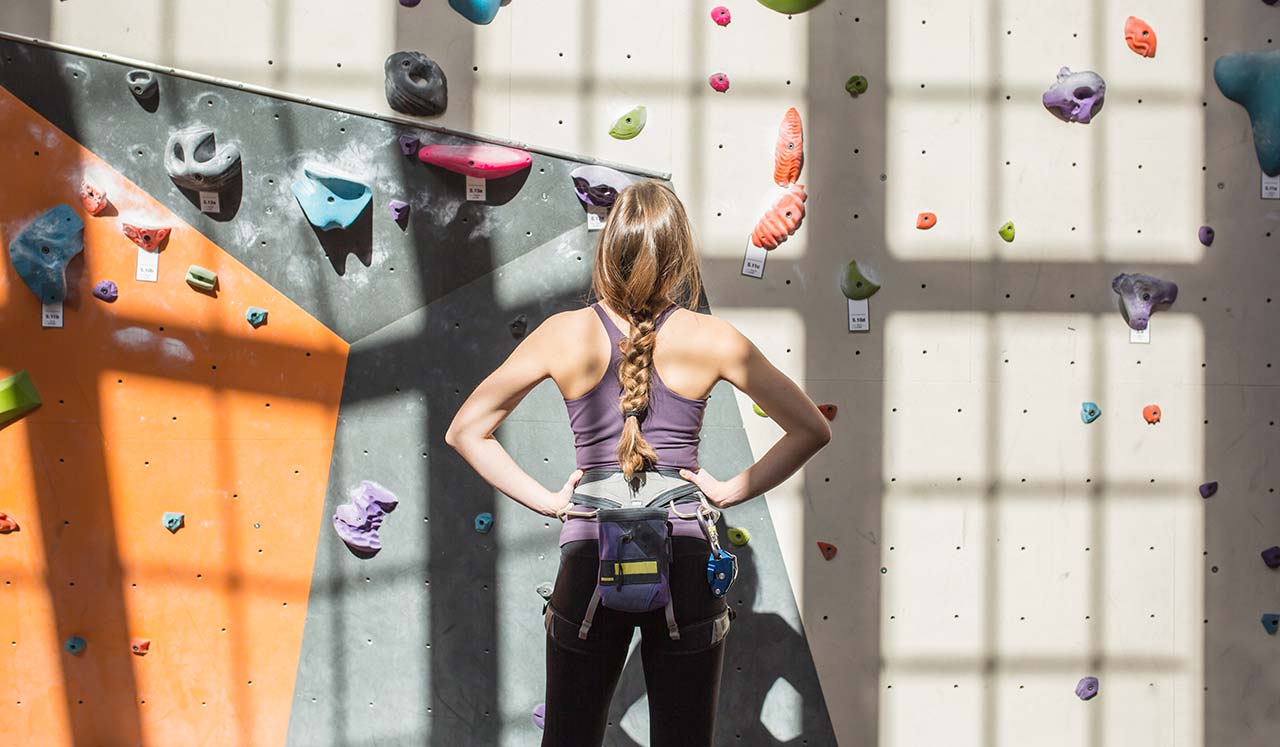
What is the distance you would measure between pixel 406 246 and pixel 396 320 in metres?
0.18

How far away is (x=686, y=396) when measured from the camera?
Result: 1451 mm

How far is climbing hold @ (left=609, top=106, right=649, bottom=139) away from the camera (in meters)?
2.12

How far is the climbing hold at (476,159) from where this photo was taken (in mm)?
2080

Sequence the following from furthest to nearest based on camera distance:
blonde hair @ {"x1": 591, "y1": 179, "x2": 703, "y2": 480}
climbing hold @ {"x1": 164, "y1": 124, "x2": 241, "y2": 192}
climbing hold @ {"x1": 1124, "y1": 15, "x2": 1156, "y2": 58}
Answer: climbing hold @ {"x1": 1124, "y1": 15, "x2": 1156, "y2": 58} < climbing hold @ {"x1": 164, "y1": 124, "x2": 241, "y2": 192} < blonde hair @ {"x1": 591, "y1": 179, "x2": 703, "y2": 480}

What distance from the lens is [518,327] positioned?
84.0 inches

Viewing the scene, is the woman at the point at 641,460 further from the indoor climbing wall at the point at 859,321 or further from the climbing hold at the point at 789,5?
the climbing hold at the point at 789,5

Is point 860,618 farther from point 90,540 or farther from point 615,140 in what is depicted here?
A: point 90,540

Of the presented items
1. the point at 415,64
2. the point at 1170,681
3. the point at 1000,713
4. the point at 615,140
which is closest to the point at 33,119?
the point at 415,64

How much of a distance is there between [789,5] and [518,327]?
1.03 meters

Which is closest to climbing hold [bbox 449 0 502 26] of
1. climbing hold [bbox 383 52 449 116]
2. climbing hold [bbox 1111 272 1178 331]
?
climbing hold [bbox 383 52 449 116]

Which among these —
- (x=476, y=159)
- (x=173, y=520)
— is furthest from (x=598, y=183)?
(x=173, y=520)

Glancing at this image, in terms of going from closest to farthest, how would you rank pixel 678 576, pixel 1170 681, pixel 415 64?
pixel 678 576, pixel 415 64, pixel 1170 681

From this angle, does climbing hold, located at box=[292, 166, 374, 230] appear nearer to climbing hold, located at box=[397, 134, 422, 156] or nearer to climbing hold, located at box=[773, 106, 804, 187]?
climbing hold, located at box=[397, 134, 422, 156]

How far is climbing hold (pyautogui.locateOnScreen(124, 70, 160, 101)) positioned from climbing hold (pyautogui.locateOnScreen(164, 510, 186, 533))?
1.01m
